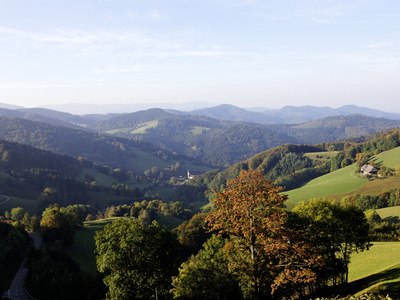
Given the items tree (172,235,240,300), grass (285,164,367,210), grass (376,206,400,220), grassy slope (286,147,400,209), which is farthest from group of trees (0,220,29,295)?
grassy slope (286,147,400,209)

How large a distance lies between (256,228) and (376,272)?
20630 mm

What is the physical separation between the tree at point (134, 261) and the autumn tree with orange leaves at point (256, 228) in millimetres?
10347

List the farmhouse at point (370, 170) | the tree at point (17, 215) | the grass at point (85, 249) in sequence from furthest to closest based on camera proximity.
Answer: the farmhouse at point (370, 170)
the tree at point (17, 215)
the grass at point (85, 249)

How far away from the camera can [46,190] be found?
5901 inches

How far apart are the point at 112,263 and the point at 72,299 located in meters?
18.6

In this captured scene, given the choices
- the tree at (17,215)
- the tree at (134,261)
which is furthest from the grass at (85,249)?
the tree at (134,261)

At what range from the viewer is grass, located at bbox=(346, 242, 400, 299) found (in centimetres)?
2045

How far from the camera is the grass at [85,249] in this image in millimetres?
54500

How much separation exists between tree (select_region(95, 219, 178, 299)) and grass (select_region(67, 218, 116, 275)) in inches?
1247

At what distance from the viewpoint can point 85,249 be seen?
63.4m

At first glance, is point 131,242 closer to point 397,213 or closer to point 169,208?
point 397,213

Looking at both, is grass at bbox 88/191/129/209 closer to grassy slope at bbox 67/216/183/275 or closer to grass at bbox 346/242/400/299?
grassy slope at bbox 67/216/183/275

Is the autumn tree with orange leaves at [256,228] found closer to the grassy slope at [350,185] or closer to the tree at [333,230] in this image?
the tree at [333,230]

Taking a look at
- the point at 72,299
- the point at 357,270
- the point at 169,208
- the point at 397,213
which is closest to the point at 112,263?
the point at 72,299
